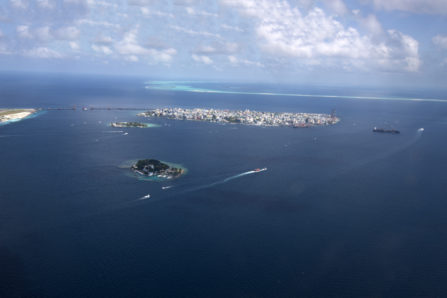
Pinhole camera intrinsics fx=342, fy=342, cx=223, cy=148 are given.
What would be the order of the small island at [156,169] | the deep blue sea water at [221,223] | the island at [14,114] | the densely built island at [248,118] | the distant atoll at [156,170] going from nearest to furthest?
the deep blue sea water at [221,223] < the distant atoll at [156,170] < the small island at [156,169] < the island at [14,114] < the densely built island at [248,118]

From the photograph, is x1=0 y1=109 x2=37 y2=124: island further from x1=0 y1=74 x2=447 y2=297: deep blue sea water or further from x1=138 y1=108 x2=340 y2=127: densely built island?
x1=138 y1=108 x2=340 y2=127: densely built island

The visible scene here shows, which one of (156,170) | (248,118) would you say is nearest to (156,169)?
(156,170)

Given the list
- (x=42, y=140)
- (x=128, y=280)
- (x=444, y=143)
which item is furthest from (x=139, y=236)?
(x=444, y=143)

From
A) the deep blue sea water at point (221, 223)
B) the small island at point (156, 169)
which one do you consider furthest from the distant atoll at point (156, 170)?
the deep blue sea water at point (221, 223)

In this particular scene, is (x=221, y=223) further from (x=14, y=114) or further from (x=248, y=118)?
(x=14, y=114)

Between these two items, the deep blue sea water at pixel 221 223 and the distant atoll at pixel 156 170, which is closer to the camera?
the deep blue sea water at pixel 221 223

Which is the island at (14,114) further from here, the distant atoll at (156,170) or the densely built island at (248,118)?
the distant atoll at (156,170)

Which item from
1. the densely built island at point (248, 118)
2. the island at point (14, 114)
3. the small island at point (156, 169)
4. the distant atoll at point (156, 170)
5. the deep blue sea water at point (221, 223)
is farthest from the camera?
the densely built island at point (248, 118)
